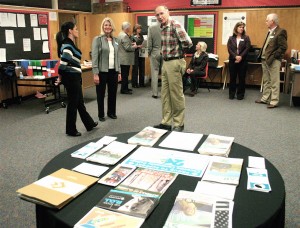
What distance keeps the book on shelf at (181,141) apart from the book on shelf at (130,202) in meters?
0.63

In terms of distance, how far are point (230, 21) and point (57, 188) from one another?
23.3 ft

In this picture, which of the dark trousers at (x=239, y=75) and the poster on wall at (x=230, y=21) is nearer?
the dark trousers at (x=239, y=75)

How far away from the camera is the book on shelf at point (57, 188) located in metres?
1.39

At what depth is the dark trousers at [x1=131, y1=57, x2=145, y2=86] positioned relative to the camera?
7.79 m

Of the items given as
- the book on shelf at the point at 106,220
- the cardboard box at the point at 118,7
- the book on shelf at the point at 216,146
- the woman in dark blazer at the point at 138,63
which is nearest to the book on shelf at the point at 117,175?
the book on shelf at the point at 106,220

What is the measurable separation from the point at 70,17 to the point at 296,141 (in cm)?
638

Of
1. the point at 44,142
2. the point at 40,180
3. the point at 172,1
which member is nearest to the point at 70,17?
the point at 172,1

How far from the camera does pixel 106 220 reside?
1270 millimetres

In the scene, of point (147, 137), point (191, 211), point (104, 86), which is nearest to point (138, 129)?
point (104, 86)

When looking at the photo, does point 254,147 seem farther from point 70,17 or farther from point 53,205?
point 70,17

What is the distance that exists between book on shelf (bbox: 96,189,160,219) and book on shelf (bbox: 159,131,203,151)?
630 mm

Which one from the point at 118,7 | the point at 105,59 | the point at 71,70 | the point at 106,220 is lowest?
the point at 106,220

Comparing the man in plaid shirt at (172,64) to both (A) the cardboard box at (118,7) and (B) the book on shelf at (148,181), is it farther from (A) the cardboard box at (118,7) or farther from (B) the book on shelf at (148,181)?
(A) the cardboard box at (118,7)

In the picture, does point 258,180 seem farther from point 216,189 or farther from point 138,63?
point 138,63
